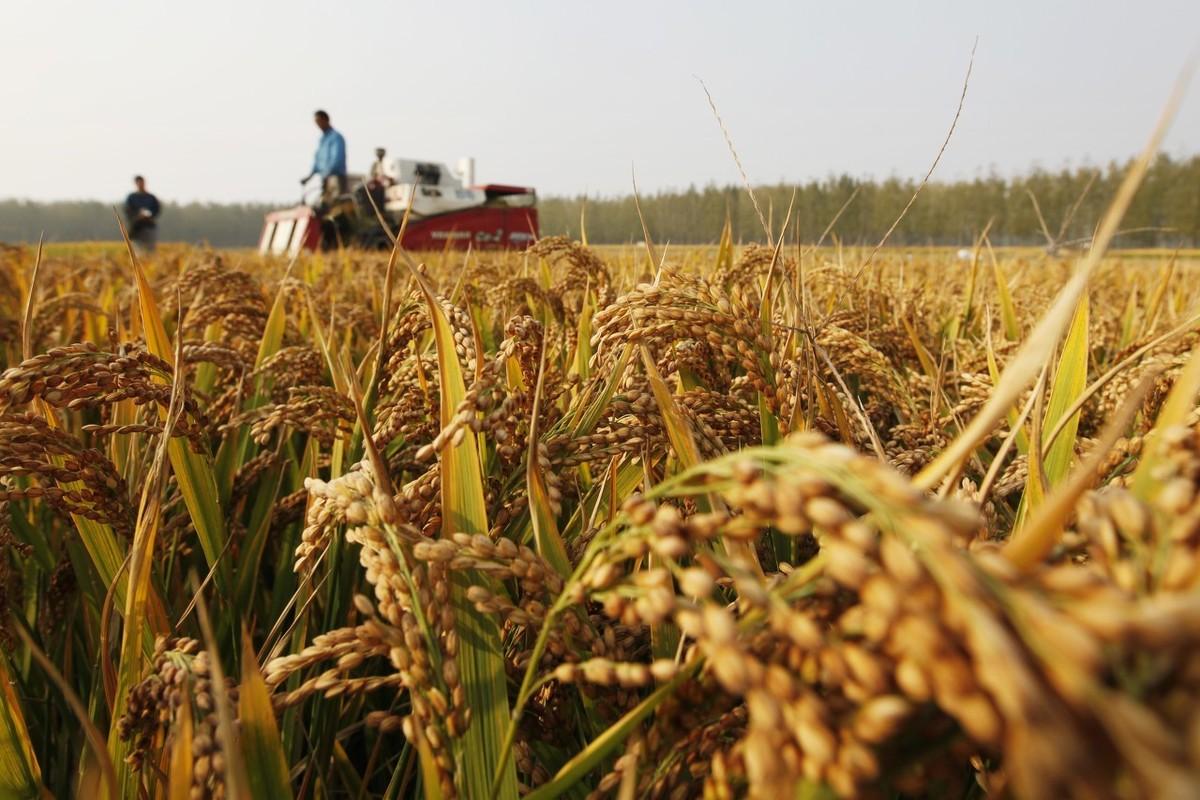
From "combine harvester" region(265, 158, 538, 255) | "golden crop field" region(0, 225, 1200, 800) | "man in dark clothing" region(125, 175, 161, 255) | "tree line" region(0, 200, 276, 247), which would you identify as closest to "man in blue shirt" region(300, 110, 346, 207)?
"combine harvester" region(265, 158, 538, 255)

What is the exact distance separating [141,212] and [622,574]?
19.2m

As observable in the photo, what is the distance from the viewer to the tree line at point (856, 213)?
8.16 feet

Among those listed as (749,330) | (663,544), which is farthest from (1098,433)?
(663,544)

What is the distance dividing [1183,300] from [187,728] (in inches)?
181

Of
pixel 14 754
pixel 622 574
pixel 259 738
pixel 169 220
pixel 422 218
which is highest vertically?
pixel 169 220

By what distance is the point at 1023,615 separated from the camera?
0.82 ft

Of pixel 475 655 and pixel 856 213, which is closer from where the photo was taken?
pixel 475 655

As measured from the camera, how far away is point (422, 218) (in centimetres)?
1716

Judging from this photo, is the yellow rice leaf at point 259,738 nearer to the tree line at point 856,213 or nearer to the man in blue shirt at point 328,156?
the tree line at point 856,213

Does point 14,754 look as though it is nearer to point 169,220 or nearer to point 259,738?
point 259,738

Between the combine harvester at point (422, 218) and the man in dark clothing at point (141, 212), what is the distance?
246 cm

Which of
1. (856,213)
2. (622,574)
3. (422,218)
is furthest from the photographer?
(422,218)

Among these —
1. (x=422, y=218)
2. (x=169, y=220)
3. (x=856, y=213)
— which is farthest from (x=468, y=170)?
(x=169, y=220)

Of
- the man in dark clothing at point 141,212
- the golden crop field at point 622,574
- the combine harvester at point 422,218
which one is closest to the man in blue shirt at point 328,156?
the combine harvester at point 422,218
